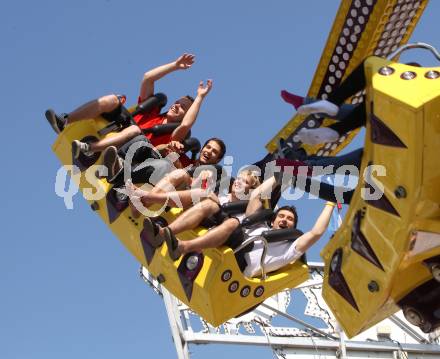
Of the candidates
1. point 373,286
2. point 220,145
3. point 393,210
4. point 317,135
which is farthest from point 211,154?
point 393,210

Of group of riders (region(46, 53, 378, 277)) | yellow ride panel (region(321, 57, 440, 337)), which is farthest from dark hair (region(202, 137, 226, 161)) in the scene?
yellow ride panel (region(321, 57, 440, 337))

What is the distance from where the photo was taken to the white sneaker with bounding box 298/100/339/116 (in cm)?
504

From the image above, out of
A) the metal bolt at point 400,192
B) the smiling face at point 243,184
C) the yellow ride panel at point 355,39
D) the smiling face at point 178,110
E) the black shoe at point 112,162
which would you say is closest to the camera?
the metal bolt at point 400,192

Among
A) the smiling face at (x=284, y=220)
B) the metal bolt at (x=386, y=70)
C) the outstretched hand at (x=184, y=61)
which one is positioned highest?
the metal bolt at (x=386, y=70)

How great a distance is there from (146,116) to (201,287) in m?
2.16

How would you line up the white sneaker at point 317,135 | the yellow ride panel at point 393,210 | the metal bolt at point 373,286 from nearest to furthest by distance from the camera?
the yellow ride panel at point 393,210 → the metal bolt at point 373,286 → the white sneaker at point 317,135

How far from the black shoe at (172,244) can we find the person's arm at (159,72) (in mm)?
2153

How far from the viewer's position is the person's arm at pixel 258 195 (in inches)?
277

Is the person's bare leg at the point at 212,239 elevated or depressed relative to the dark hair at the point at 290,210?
elevated

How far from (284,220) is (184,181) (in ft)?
→ 2.79

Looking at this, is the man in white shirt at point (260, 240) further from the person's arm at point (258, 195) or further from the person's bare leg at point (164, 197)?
the person's bare leg at point (164, 197)

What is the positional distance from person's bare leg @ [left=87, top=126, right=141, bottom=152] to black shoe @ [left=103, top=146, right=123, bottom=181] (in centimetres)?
26

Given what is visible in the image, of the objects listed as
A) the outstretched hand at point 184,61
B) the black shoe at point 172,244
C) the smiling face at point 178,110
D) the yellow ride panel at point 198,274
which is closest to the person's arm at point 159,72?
the outstretched hand at point 184,61

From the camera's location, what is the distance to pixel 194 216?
6625 millimetres
